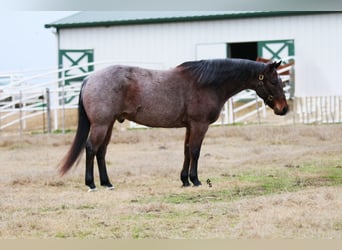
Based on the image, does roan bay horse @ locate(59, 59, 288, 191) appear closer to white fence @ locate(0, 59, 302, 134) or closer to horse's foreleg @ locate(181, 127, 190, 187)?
horse's foreleg @ locate(181, 127, 190, 187)

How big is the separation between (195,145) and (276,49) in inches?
458

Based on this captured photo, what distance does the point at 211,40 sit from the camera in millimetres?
20391

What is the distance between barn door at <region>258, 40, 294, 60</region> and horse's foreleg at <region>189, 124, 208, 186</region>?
11465 mm

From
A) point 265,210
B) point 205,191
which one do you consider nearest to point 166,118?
point 205,191

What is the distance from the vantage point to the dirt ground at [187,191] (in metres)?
5.55

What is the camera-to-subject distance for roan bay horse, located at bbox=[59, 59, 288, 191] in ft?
26.8

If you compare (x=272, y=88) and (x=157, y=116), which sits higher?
(x=272, y=88)

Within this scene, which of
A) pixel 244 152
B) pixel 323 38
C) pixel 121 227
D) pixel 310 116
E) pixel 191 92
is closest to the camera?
pixel 121 227

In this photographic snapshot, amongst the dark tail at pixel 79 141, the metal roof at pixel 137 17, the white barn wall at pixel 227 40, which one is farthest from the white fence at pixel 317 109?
the dark tail at pixel 79 141

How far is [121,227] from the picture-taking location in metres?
5.62

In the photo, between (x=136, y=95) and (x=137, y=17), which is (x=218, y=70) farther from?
(x=137, y=17)

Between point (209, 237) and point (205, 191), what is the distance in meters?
2.71

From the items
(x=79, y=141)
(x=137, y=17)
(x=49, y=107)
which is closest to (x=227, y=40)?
(x=137, y=17)

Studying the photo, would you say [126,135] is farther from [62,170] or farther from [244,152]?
[62,170]
